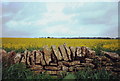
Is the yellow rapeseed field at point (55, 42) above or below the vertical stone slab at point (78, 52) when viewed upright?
above

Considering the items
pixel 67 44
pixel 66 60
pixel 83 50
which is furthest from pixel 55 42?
pixel 83 50

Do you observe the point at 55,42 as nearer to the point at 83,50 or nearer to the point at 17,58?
the point at 83,50

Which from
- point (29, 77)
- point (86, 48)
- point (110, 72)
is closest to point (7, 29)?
point (29, 77)

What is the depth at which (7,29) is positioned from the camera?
→ 546cm

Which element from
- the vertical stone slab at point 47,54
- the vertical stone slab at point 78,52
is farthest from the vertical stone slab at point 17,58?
the vertical stone slab at point 78,52

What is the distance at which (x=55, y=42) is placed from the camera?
5.36 meters

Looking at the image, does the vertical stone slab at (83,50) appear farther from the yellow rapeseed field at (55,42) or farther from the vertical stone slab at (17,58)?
the vertical stone slab at (17,58)

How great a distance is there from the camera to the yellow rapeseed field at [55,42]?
5.31 metres

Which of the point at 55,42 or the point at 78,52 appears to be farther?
the point at 55,42

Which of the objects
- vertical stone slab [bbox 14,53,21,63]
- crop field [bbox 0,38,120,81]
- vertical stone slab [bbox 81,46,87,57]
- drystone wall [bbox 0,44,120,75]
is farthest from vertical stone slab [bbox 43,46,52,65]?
vertical stone slab [bbox 81,46,87,57]

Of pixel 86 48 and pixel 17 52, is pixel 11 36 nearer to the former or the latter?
pixel 17 52

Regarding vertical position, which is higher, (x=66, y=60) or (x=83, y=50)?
(x=83, y=50)

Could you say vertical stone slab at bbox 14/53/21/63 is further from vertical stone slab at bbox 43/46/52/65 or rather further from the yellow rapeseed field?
vertical stone slab at bbox 43/46/52/65

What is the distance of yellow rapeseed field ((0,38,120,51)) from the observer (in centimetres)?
531
